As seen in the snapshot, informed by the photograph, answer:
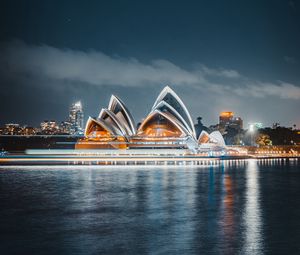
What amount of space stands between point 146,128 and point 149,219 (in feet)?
154

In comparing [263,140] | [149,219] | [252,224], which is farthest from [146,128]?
[252,224]

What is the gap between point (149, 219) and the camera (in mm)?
13328

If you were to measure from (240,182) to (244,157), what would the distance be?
116 feet

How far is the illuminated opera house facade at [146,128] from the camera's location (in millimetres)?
56719

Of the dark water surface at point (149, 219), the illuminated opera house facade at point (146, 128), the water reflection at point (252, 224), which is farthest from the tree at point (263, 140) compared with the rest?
the water reflection at point (252, 224)

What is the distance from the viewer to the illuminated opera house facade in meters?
56.7

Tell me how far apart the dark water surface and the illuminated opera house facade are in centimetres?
3431

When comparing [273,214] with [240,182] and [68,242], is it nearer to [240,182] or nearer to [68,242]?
[68,242]

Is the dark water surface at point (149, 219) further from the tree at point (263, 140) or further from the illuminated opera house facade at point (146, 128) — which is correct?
the tree at point (263, 140)

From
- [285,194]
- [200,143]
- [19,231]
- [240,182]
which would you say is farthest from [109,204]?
[200,143]

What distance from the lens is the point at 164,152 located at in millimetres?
57156

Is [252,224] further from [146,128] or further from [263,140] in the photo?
[263,140]

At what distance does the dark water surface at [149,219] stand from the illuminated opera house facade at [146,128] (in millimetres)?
34313

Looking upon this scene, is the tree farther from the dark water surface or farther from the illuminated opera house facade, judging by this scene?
the dark water surface
